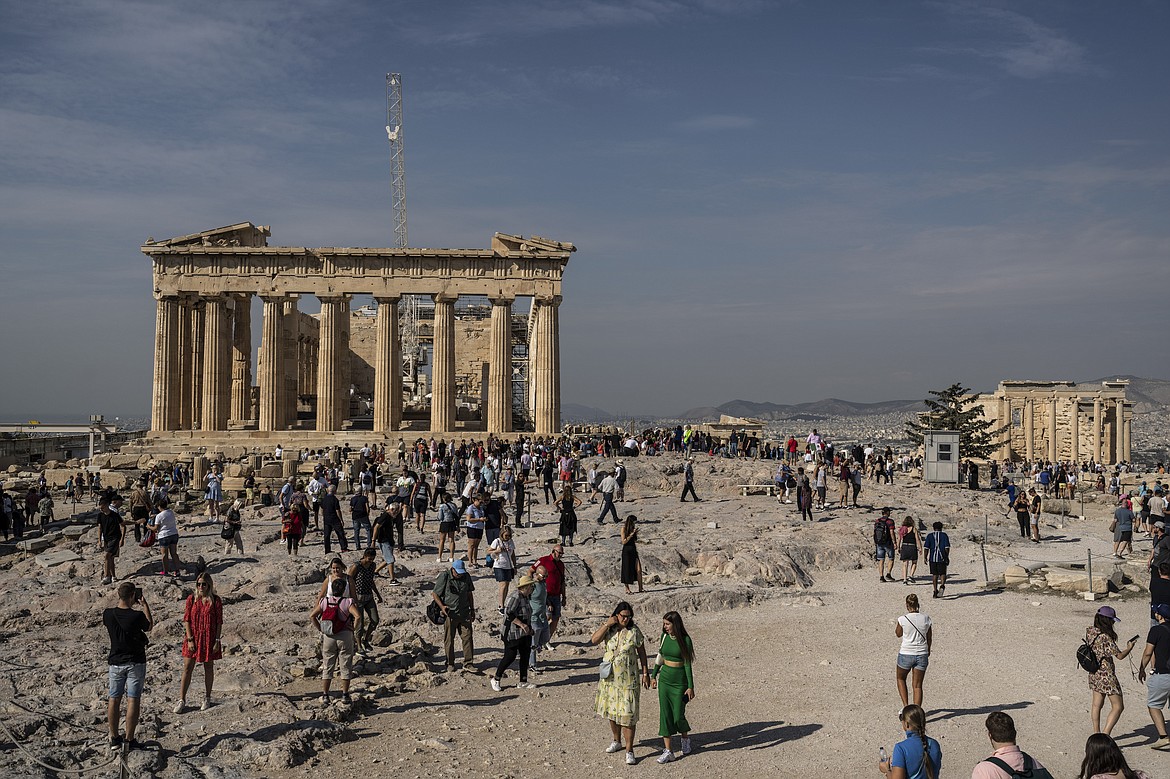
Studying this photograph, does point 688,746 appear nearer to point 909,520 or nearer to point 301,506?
point 909,520

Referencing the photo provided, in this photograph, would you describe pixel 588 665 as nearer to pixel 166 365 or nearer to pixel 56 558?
pixel 56 558

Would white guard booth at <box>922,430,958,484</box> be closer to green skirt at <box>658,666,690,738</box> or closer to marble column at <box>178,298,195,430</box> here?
green skirt at <box>658,666,690,738</box>

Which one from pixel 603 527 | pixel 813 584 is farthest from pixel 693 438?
pixel 813 584

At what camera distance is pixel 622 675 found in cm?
973

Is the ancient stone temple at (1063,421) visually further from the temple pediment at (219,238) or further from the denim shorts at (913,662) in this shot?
the denim shorts at (913,662)

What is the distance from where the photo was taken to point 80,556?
1983 cm

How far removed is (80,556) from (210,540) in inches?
107

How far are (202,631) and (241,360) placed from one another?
3953cm

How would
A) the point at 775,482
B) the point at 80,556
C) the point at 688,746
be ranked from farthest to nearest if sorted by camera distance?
the point at 775,482 < the point at 80,556 < the point at 688,746

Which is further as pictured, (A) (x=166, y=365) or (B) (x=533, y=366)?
(B) (x=533, y=366)

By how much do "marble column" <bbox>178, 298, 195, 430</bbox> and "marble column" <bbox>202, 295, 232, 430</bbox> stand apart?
1533mm

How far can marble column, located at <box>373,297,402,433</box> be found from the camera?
43.7 m

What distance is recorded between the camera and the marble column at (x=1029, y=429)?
199ft

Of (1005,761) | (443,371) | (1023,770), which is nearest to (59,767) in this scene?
(1005,761)
